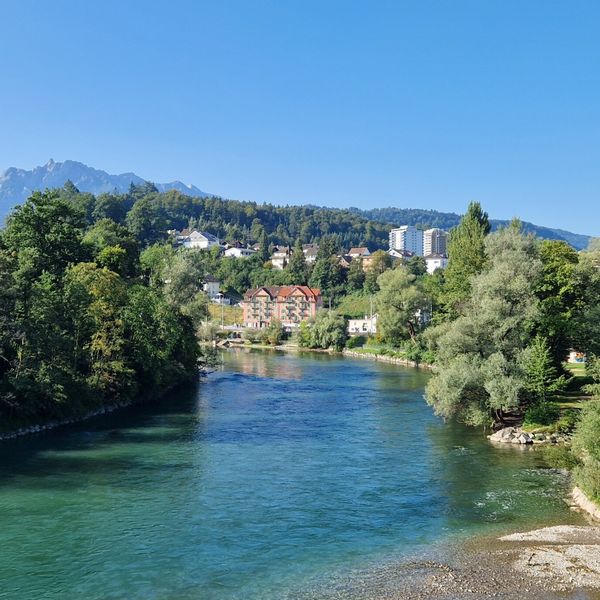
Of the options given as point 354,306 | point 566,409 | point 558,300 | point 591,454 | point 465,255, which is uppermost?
point 465,255

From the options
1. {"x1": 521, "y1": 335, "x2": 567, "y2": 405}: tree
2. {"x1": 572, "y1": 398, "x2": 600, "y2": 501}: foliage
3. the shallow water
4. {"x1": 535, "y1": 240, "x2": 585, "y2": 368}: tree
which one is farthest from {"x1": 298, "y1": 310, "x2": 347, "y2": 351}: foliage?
{"x1": 572, "y1": 398, "x2": 600, "y2": 501}: foliage

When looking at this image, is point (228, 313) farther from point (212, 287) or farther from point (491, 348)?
point (491, 348)

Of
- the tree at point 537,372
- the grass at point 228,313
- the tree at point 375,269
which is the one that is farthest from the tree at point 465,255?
the grass at point 228,313

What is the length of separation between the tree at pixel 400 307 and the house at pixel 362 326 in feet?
83.9

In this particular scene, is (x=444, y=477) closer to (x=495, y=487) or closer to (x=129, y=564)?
(x=495, y=487)

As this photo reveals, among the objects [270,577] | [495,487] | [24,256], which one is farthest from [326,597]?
[24,256]

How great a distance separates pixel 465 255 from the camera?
2520 inches

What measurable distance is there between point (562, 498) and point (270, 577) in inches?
520

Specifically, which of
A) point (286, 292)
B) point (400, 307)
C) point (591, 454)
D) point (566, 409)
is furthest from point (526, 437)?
point (286, 292)

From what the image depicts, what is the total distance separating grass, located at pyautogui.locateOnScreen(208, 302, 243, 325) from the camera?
137375 mm

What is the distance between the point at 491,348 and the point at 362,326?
81431 mm

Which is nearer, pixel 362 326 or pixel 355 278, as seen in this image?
pixel 362 326

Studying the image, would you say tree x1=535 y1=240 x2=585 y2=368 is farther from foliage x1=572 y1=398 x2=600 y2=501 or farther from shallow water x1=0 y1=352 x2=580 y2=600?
foliage x1=572 y1=398 x2=600 y2=501

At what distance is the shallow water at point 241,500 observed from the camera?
1977cm
